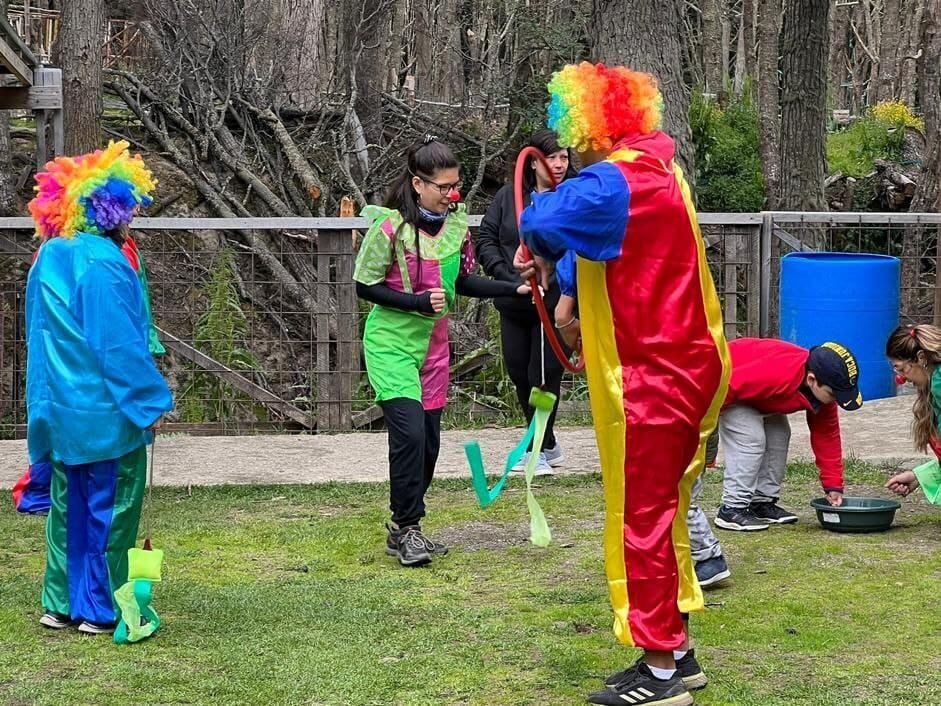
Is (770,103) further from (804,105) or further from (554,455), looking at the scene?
(554,455)

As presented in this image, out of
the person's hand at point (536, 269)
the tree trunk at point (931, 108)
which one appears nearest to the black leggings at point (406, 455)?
the person's hand at point (536, 269)

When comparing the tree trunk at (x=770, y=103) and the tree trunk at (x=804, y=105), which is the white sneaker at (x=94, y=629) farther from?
the tree trunk at (x=770, y=103)

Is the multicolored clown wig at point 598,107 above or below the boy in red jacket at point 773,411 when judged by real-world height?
above

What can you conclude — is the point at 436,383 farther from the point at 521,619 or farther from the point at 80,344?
the point at 80,344

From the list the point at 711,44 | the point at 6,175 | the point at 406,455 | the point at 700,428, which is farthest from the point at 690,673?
the point at 711,44

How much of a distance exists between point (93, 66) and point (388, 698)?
37.3 feet

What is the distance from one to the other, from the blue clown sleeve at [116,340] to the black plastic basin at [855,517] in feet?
10.4

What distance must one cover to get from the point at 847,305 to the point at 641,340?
6.25m

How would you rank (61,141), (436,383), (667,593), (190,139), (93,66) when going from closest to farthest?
(667,593) < (436,383) < (61,141) < (93,66) < (190,139)

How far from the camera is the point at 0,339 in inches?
365

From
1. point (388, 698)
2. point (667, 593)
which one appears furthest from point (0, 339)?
point (667, 593)

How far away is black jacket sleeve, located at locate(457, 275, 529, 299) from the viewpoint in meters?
6.01

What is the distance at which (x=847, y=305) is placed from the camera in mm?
9672

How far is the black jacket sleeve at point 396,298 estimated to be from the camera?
564 centimetres
